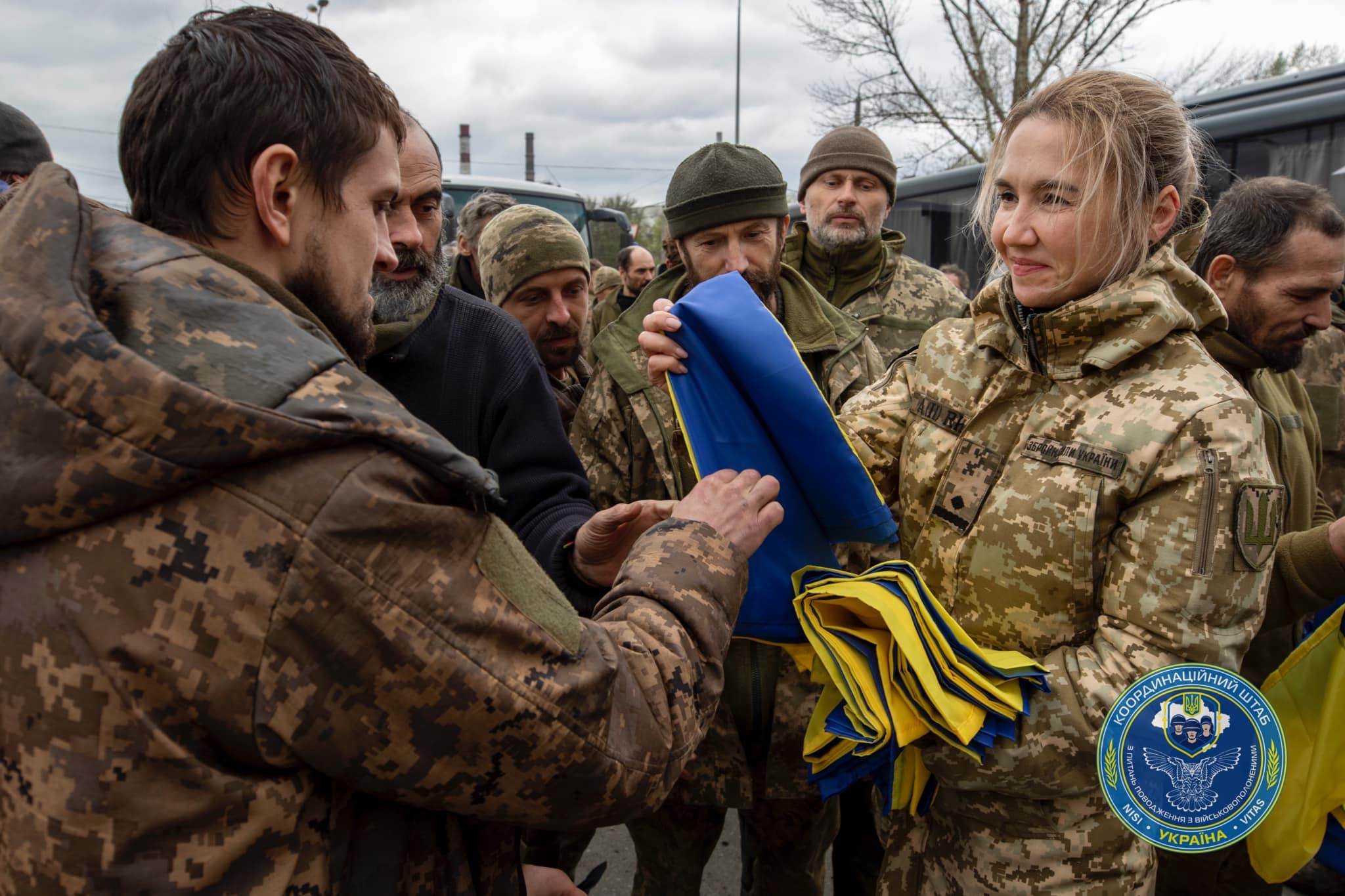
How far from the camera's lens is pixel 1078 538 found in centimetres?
144

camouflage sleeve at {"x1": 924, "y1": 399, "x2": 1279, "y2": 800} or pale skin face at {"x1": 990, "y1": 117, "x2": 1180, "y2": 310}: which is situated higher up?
pale skin face at {"x1": 990, "y1": 117, "x2": 1180, "y2": 310}

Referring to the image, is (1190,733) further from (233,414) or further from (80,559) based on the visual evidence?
(80,559)

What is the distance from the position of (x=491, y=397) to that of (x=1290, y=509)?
7.11 feet

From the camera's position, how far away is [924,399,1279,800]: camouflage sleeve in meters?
1.33

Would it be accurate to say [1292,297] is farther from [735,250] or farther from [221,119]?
[221,119]

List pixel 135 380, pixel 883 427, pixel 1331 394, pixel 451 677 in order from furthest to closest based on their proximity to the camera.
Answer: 1. pixel 1331 394
2. pixel 883 427
3. pixel 451 677
4. pixel 135 380

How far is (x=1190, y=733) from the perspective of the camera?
4.25 ft

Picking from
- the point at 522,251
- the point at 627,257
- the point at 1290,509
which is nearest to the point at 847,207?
the point at 522,251

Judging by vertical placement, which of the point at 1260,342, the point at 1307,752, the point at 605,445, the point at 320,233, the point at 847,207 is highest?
the point at 847,207

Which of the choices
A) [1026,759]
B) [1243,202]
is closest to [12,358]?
[1026,759]

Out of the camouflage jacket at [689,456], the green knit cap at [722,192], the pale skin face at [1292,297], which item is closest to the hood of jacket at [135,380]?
the camouflage jacket at [689,456]

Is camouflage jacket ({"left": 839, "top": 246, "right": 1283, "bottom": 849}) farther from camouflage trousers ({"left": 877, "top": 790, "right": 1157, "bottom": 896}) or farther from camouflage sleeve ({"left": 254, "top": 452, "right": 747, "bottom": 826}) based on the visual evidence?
camouflage sleeve ({"left": 254, "top": 452, "right": 747, "bottom": 826})

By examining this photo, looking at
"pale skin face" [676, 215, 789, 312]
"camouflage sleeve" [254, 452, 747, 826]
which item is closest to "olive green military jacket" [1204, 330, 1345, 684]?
"pale skin face" [676, 215, 789, 312]

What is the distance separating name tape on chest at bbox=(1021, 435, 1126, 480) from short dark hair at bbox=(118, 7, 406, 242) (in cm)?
116
